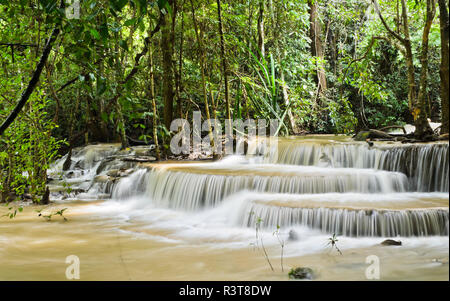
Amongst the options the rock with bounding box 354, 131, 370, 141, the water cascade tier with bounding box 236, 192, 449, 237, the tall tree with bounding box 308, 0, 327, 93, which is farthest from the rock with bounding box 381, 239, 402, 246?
the tall tree with bounding box 308, 0, 327, 93

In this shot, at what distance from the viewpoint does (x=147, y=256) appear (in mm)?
4184

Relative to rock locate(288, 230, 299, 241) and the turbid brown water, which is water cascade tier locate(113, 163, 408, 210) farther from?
rock locate(288, 230, 299, 241)

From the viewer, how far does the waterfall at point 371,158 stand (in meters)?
4.29

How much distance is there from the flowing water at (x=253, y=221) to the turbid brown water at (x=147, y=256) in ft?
0.04

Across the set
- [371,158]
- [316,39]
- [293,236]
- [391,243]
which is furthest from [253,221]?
[316,39]

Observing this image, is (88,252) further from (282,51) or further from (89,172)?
(282,51)

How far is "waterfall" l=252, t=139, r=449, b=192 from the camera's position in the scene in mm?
4285

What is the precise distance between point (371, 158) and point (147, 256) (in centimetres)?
391

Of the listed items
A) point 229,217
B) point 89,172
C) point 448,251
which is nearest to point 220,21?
point 229,217

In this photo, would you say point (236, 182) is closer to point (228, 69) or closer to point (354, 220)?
point (354, 220)

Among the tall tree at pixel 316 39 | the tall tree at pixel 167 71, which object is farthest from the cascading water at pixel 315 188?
the tall tree at pixel 316 39

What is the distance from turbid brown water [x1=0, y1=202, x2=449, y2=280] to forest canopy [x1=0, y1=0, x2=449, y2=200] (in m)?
0.96

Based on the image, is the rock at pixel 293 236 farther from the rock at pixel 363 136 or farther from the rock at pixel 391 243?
the rock at pixel 363 136
